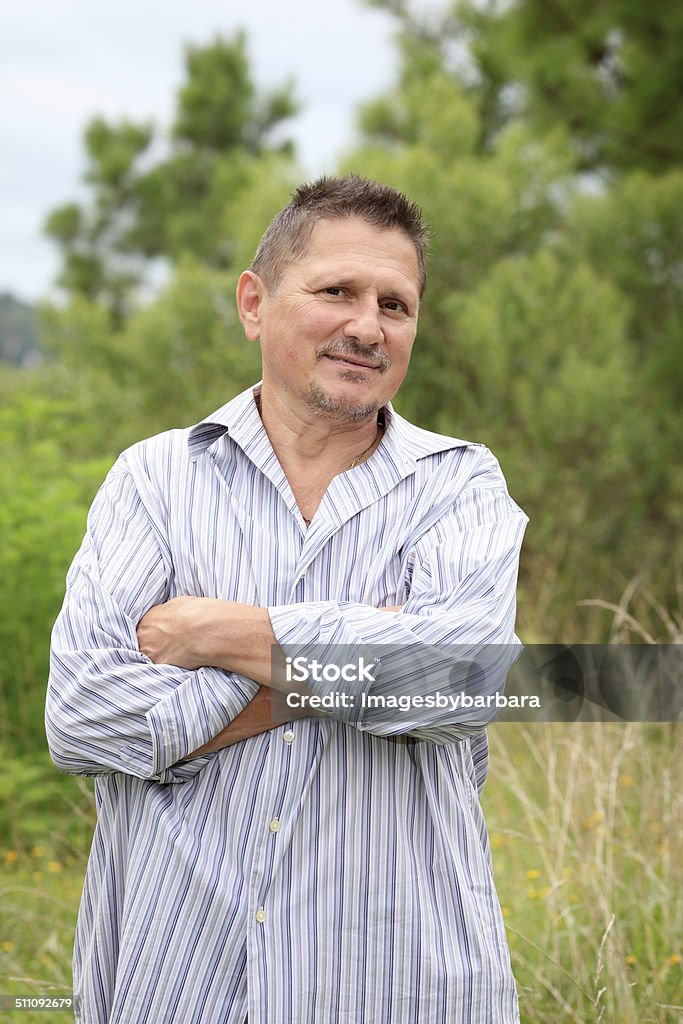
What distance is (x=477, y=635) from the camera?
1.68m

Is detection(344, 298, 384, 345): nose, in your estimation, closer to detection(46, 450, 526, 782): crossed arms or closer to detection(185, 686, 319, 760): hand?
detection(46, 450, 526, 782): crossed arms

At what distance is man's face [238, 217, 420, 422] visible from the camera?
6.00 ft

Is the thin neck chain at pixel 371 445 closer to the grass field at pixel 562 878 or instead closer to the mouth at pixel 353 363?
the mouth at pixel 353 363

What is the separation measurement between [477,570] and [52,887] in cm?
236

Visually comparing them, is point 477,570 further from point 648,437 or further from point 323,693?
point 648,437

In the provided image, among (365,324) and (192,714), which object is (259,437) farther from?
(192,714)

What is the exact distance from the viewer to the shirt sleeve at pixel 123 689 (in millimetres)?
1646

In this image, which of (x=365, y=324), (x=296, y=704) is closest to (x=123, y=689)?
(x=296, y=704)

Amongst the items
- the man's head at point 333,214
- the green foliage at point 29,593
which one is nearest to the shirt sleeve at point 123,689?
the man's head at point 333,214

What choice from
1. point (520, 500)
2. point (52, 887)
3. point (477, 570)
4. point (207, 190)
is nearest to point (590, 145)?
point (520, 500)

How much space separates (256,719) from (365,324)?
0.65 m

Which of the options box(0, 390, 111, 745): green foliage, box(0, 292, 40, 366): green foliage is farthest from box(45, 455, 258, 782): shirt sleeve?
box(0, 292, 40, 366): green foliage

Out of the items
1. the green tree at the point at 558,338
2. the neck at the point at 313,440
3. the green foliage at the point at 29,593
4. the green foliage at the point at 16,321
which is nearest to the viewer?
the neck at the point at 313,440

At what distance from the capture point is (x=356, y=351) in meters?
1.84
